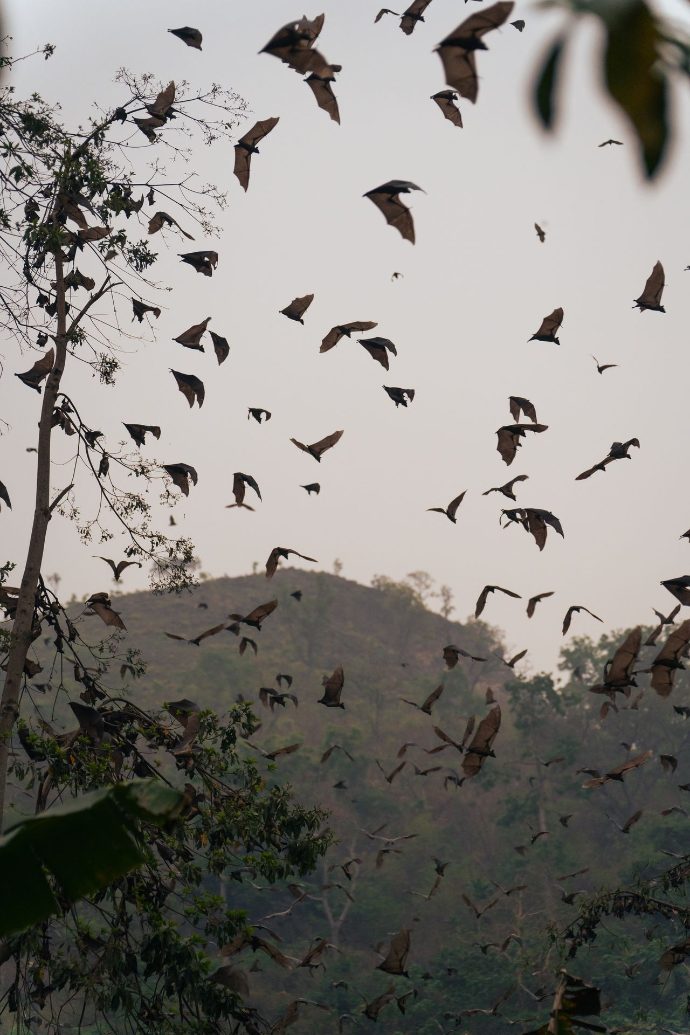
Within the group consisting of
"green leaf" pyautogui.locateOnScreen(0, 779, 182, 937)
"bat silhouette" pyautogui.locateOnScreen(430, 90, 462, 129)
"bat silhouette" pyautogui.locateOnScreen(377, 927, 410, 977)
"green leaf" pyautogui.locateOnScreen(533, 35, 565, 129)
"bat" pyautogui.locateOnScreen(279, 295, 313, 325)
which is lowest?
"bat silhouette" pyautogui.locateOnScreen(377, 927, 410, 977)

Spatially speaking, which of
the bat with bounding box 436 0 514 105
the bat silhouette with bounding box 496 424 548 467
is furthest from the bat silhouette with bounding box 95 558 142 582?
the bat with bounding box 436 0 514 105

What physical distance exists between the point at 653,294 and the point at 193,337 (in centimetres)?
313

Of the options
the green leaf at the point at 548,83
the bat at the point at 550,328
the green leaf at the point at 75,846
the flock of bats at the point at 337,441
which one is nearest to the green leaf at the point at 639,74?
the green leaf at the point at 548,83

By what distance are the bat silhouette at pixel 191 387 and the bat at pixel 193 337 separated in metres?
0.25

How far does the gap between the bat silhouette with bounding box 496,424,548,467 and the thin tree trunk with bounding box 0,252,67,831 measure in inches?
131

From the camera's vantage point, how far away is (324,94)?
530cm

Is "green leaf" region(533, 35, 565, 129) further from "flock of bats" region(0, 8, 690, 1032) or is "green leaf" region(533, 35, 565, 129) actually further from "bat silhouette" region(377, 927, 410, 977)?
"bat silhouette" region(377, 927, 410, 977)

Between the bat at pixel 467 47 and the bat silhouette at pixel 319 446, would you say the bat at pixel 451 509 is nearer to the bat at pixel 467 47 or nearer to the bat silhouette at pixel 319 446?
the bat silhouette at pixel 319 446

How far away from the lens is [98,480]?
790cm

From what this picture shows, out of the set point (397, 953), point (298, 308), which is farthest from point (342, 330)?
point (397, 953)

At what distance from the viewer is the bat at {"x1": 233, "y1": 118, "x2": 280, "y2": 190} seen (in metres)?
6.29

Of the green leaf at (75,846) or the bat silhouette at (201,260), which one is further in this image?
the bat silhouette at (201,260)

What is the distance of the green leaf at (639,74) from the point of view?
71cm

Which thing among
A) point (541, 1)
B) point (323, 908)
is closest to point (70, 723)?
point (323, 908)
